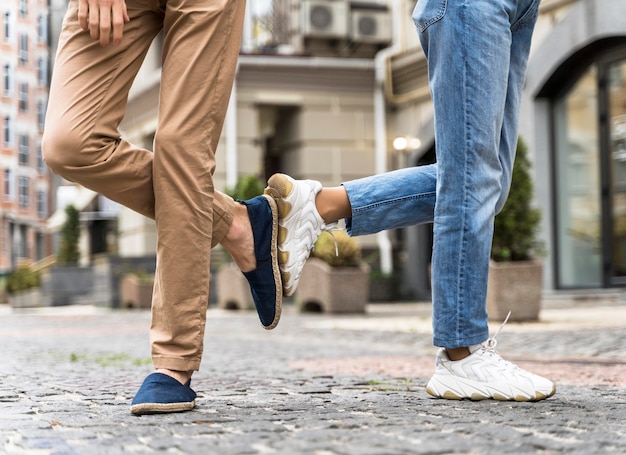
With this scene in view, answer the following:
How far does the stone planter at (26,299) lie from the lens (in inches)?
930

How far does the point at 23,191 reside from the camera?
50.3 meters

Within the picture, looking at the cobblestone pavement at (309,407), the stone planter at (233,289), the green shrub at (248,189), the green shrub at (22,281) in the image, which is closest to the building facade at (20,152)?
the green shrub at (22,281)

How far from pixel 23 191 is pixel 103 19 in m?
49.8

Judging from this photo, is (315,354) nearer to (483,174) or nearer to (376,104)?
(483,174)

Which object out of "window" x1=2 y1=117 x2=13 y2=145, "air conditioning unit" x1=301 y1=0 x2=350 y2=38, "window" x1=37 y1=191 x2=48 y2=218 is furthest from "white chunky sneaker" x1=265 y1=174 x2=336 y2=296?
"window" x1=37 y1=191 x2=48 y2=218

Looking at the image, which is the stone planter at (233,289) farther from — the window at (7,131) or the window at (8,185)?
the window at (8,185)

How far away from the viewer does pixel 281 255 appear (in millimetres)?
3021

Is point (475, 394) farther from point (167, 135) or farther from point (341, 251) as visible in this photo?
point (341, 251)

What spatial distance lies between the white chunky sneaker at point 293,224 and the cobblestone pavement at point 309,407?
41 centimetres

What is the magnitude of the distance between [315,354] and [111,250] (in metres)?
20.2

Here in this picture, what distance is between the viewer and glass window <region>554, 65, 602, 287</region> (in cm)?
1216

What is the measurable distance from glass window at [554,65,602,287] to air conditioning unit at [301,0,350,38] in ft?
18.4

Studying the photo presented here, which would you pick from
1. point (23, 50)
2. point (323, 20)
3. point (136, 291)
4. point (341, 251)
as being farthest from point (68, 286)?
point (23, 50)

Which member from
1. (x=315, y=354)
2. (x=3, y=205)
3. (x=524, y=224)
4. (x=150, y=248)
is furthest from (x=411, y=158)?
(x=3, y=205)
